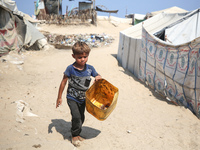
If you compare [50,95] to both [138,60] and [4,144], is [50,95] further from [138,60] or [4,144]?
[138,60]

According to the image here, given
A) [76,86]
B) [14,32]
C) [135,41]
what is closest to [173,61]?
[135,41]

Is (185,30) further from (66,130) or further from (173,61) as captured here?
(66,130)

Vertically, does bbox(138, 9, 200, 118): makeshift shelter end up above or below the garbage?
above

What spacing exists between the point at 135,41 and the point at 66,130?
4.10 metres

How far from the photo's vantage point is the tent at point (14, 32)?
721 cm

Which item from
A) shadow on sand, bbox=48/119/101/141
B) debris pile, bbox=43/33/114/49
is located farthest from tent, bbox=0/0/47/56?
shadow on sand, bbox=48/119/101/141

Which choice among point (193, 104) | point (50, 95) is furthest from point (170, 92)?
point (50, 95)

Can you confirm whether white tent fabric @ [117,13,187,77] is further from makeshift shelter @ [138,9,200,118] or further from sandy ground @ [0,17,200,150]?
sandy ground @ [0,17,200,150]

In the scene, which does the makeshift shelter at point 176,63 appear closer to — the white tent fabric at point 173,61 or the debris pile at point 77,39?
the white tent fabric at point 173,61

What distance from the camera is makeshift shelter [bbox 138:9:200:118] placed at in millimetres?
3109

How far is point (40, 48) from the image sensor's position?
9398mm

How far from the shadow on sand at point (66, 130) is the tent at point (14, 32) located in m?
5.77

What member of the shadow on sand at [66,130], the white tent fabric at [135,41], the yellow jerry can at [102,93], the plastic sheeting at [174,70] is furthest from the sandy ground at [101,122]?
the white tent fabric at [135,41]

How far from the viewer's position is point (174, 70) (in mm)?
3619
